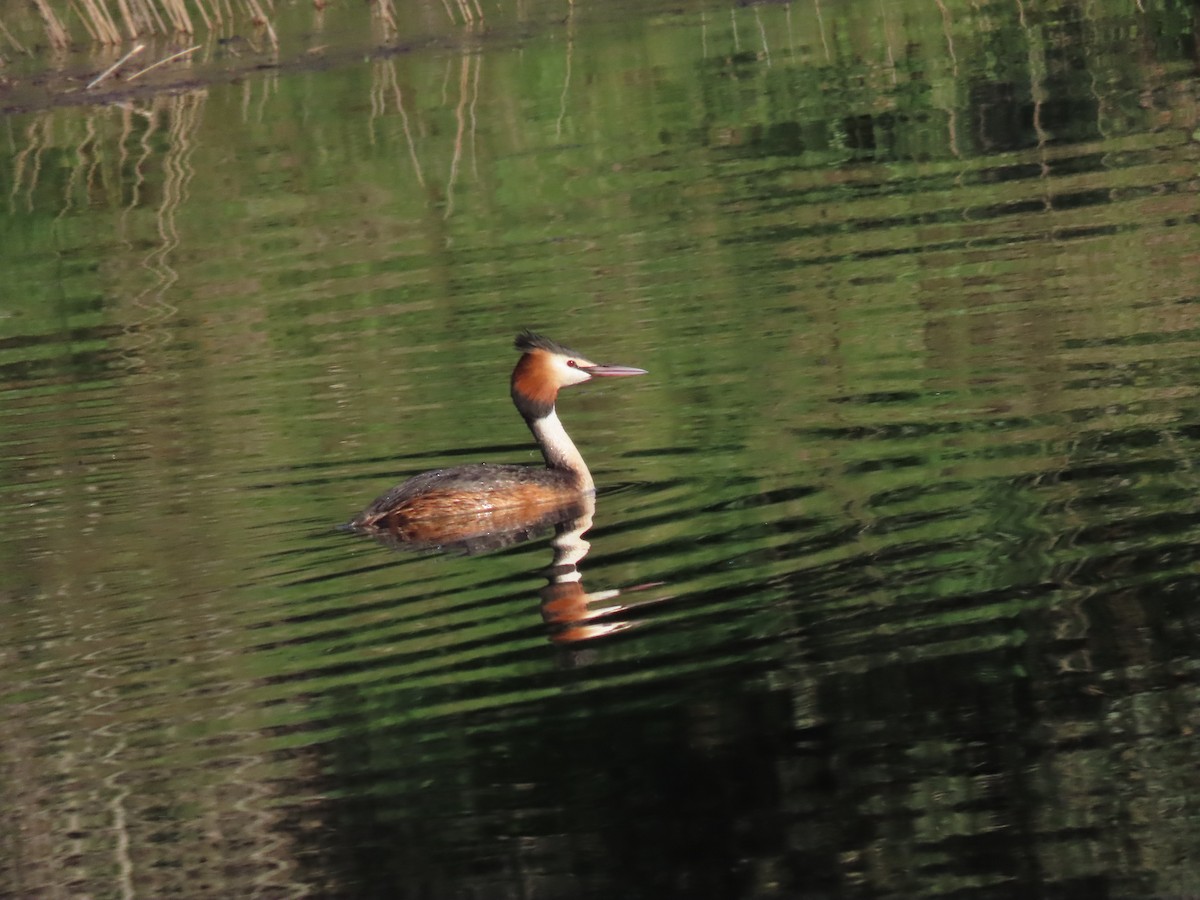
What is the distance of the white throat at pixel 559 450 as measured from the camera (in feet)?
30.7

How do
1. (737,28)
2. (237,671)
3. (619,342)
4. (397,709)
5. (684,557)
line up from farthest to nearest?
(737,28)
(619,342)
(684,557)
(237,671)
(397,709)

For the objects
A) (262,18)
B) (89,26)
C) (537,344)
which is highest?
(89,26)

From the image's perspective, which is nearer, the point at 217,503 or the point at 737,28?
the point at 217,503

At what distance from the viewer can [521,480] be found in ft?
30.2

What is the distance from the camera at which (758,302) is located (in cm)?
1268

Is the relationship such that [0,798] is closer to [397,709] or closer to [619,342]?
[397,709]

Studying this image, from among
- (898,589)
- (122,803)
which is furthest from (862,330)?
(122,803)

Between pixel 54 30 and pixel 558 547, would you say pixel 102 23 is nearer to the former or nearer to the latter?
pixel 54 30

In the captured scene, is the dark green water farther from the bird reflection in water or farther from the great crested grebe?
the great crested grebe

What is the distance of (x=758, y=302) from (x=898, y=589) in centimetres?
562

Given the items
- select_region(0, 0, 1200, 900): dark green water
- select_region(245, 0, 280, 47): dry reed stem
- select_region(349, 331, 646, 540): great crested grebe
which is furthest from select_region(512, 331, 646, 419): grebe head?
select_region(245, 0, 280, 47): dry reed stem

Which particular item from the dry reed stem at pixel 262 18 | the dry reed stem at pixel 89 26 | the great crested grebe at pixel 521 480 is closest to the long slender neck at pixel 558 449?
the great crested grebe at pixel 521 480

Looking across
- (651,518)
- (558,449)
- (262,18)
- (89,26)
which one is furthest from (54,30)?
(651,518)

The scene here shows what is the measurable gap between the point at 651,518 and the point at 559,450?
1.00 m
